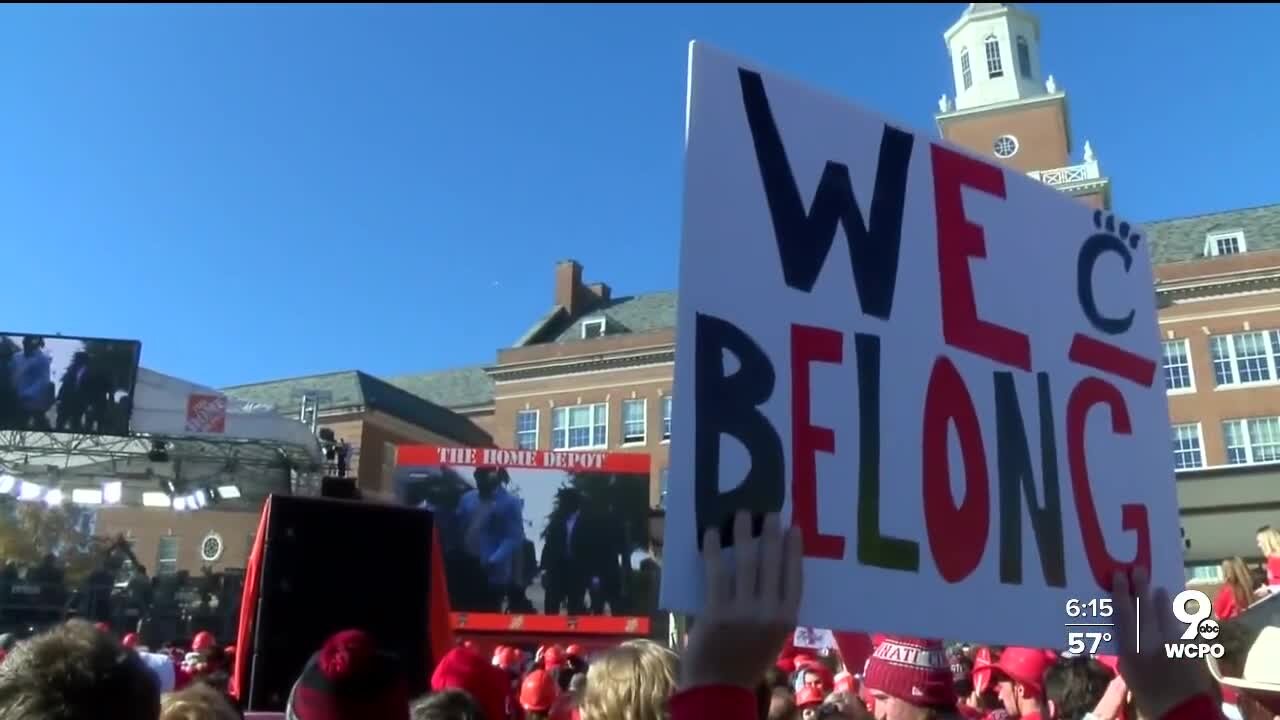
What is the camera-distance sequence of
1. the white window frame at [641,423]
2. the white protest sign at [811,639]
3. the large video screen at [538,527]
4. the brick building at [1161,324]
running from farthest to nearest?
1. the white window frame at [641,423]
2. the brick building at [1161,324]
3. the large video screen at [538,527]
4. the white protest sign at [811,639]

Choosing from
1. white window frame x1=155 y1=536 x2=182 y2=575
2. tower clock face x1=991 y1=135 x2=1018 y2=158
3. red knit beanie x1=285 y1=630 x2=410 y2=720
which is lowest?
red knit beanie x1=285 y1=630 x2=410 y2=720

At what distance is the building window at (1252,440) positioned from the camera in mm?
31172

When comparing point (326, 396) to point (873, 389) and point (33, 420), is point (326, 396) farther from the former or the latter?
point (873, 389)

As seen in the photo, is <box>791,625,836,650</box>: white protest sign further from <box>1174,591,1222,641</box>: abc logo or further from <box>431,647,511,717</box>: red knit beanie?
<box>1174,591,1222,641</box>: abc logo

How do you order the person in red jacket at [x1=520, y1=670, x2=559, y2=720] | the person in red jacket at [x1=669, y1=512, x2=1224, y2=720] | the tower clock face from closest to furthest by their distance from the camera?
the person in red jacket at [x1=669, y1=512, x2=1224, y2=720], the person in red jacket at [x1=520, y1=670, x2=559, y2=720], the tower clock face

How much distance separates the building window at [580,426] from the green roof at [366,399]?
30.4 feet

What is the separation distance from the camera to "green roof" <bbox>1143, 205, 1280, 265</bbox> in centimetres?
3600

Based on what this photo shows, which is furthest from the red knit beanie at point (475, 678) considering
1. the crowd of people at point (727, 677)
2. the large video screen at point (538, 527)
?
the large video screen at point (538, 527)

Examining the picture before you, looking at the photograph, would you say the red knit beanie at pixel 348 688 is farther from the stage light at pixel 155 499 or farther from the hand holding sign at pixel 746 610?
the stage light at pixel 155 499

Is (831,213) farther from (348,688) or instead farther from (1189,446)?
(1189,446)

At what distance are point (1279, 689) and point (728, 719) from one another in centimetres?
161

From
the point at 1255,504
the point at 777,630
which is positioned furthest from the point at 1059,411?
the point at 1255,504

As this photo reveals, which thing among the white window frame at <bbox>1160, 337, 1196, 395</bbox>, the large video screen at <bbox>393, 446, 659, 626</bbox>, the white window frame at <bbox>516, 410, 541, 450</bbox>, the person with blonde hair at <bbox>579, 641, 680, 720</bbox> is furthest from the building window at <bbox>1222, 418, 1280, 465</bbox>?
the person with blonde hair at <bbox>579, 641, 680, 720</bbox>

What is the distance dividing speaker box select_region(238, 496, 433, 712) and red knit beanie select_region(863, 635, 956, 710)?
2.94 meters
